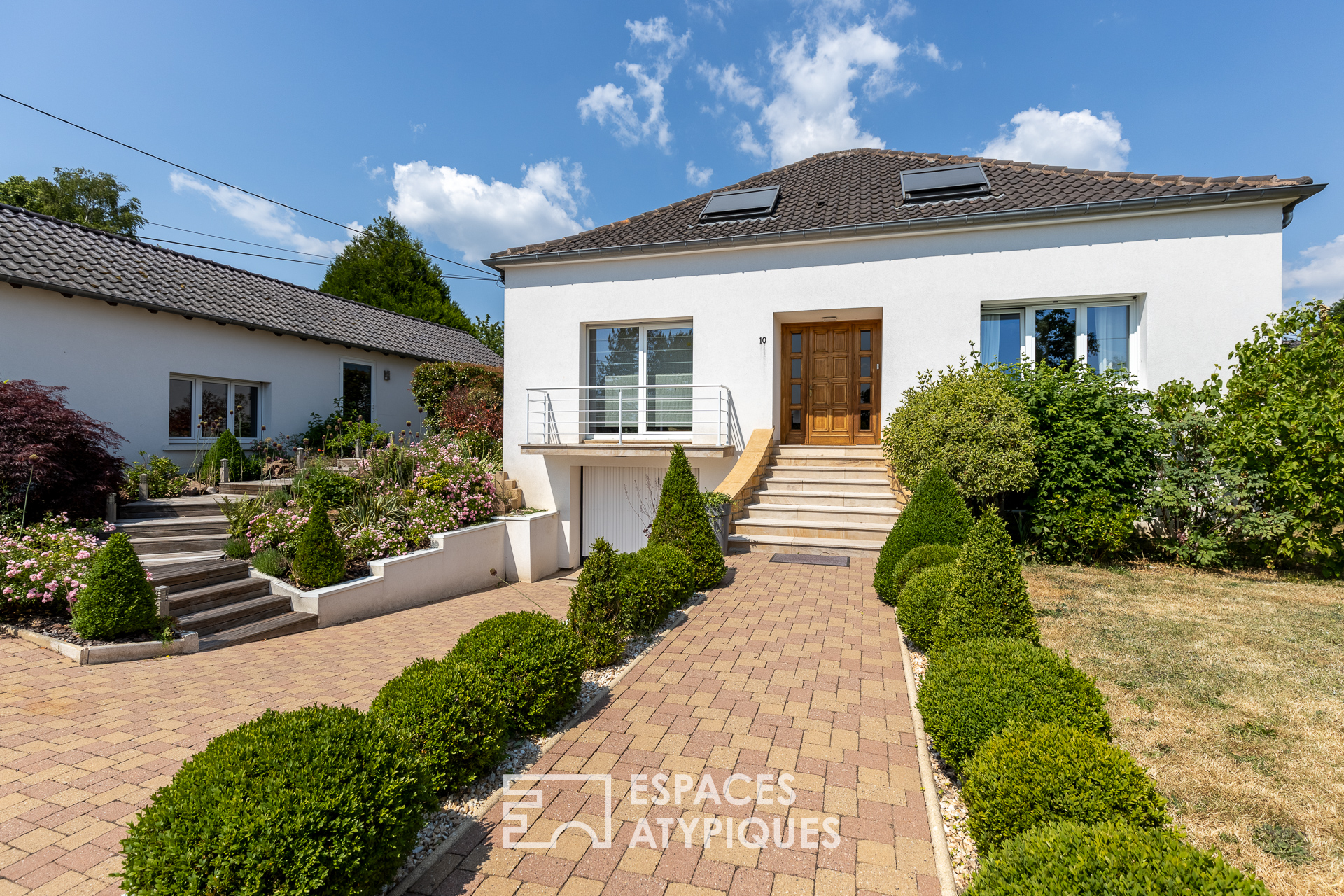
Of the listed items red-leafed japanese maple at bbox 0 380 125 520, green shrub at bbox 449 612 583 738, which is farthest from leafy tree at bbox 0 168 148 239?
green shrub at bbox 449 612 583 738

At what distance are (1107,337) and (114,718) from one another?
12.8 m

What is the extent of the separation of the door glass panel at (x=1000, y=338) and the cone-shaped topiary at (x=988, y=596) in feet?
23.4

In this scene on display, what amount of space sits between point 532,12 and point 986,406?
9.55 m

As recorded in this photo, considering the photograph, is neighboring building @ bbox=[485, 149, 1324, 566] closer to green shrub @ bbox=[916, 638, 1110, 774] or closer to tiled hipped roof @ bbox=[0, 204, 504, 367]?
green shrub @ bbox=[916, 638, 1110, 774]

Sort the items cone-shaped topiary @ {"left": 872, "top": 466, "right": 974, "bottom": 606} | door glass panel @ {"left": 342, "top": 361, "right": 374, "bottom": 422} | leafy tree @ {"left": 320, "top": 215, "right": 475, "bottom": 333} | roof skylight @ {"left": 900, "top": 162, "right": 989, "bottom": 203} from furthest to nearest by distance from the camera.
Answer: leafy tree @ {"left": 320, "top": 215, "right": 475, "bottom": 333} < door glass panel @ {"left": 342, "top": 361, "right": 374, "bottom": 422} < roof skylight @ {"left": 900, "top": 162, "right": 989, "bottom": 203} < cone-shaped topiary @ {"left": 872, "top": 466, "right": 974, "bottom": 606}

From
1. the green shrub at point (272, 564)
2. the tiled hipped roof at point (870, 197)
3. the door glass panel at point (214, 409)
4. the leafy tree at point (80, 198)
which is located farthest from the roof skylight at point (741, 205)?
the leafy tree at point (80, 198)

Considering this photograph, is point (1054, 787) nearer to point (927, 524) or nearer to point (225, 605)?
point (927, 524)

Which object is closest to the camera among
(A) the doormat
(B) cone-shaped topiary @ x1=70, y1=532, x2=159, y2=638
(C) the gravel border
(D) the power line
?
(C) the gravel border

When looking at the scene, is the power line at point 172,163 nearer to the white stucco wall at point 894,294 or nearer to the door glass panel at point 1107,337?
the white stucco wall at point 894,294

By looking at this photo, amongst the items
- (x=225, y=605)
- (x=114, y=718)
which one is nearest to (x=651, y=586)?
(x=114, y=718)

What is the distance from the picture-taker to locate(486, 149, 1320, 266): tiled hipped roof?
9570 mm

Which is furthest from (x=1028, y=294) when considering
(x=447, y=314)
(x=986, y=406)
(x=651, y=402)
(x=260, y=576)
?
(x=447, y=314)

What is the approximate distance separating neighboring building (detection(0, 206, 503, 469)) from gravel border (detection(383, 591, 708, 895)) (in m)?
10.6

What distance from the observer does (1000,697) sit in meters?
2.90
